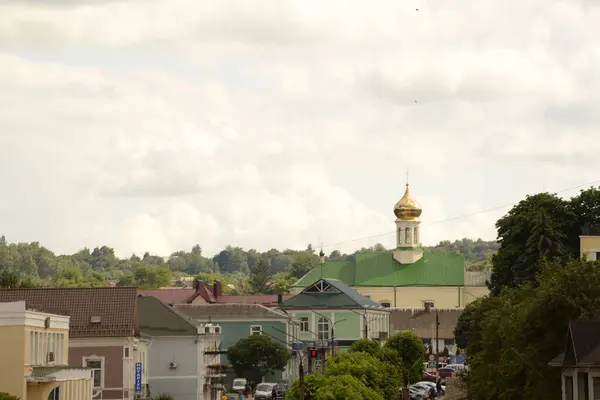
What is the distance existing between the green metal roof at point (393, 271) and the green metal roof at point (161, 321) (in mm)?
83832

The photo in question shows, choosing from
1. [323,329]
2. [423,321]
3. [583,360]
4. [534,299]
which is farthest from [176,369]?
[423,321]

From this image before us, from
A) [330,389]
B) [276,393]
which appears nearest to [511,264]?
[276,393]

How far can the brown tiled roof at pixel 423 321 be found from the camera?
157 meters

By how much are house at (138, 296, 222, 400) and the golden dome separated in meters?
92.9

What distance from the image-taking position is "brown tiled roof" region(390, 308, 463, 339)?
157375 mm

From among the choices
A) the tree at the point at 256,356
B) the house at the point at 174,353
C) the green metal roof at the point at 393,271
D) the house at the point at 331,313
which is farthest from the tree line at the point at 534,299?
the green metal roof at the point at 393,271

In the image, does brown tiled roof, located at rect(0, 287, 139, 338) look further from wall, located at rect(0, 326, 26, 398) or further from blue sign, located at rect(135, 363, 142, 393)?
wall, located at rect(0, 326, 26, 398)

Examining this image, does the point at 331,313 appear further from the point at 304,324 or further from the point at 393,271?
the point at 393,271

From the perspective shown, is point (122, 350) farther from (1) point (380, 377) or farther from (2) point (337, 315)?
(2) point (337, 315)

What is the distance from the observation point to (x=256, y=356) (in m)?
102

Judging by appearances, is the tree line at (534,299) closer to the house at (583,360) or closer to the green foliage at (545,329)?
the green foliage at (545,329)

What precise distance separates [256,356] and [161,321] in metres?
20.6

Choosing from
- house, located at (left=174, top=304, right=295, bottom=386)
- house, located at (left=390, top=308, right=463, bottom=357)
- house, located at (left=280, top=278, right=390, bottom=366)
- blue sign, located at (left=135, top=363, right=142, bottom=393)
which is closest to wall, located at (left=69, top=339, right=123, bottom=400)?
blue sign, located at (left=135, top=363, right=142, bottom=393)

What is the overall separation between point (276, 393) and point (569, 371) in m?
42.4
